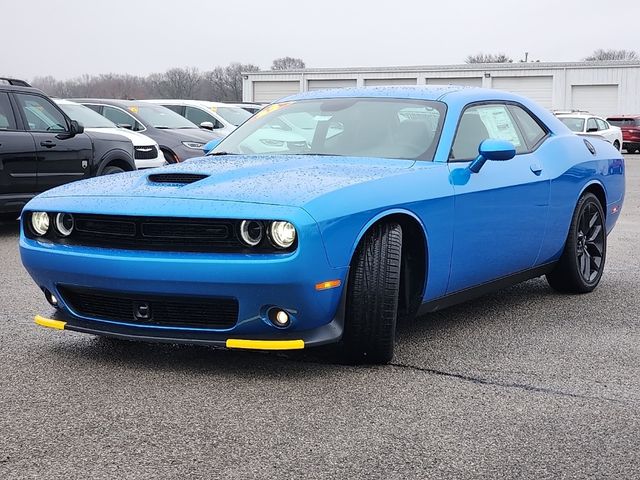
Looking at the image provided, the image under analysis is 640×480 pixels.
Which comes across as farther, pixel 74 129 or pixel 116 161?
pixel 116 161

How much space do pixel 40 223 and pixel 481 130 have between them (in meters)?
2.63

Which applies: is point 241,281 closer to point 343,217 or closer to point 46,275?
point 343,217

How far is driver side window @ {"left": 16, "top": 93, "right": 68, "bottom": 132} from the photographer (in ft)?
35.0

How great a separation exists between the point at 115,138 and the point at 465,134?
687 cm

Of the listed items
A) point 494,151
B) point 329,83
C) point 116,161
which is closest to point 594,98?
point 329,83

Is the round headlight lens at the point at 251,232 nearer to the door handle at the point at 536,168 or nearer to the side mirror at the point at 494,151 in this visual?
the side mirror at the point at 494,151

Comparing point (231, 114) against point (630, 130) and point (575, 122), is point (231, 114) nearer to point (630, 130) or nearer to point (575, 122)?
point (575, 122)

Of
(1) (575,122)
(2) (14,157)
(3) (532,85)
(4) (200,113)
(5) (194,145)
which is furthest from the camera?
(3) (532,85)

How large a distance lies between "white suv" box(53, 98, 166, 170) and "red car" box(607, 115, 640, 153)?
28057 millimetres

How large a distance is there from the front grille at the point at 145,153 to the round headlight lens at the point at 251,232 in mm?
9272

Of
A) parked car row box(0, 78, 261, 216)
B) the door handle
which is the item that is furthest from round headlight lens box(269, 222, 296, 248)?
parked car row box(0, 78, 261, 216)

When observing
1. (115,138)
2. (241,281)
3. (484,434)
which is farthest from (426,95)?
(115,138)

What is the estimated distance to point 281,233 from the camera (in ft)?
13.9

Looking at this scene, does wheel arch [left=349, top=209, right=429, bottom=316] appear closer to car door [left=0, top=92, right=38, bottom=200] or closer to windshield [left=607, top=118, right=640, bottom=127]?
car door [left=0, top=92, right=38, bottom=200]
